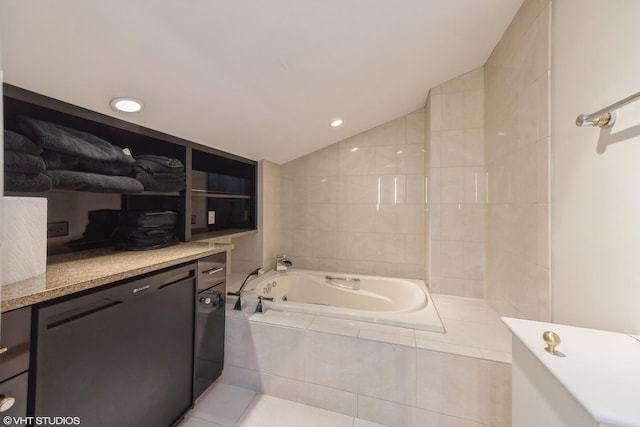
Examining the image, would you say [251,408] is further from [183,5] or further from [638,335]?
[183,5]

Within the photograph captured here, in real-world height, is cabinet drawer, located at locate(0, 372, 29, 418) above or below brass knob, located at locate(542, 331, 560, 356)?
below

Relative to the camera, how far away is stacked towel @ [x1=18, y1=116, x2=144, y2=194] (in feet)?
2.90

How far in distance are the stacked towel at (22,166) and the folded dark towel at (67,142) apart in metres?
0.05

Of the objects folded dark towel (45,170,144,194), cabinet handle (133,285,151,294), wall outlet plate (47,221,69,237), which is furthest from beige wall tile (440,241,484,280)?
wall outlet plate (47,221,69,237)

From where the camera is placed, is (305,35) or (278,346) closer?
(305,35)

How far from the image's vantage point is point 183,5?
0.80 metres

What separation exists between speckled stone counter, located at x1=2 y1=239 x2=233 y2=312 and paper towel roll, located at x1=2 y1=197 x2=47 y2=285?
4cm

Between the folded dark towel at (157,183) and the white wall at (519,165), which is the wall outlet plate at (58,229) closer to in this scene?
the folded dark towel at (157,183)

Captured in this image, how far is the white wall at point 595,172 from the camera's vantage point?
77cm

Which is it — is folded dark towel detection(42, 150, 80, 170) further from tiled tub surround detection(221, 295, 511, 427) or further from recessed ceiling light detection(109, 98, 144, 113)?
tiled tub surround detection(221, 295, 511, 427)

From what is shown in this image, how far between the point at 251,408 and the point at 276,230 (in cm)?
163

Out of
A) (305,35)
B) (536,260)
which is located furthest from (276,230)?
(536,260)

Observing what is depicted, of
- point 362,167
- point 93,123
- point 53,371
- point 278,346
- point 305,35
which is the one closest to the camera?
point 53,371

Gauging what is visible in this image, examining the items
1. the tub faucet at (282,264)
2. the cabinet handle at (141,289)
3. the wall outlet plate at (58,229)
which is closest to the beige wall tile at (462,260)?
the tub faucet at (282,264)
